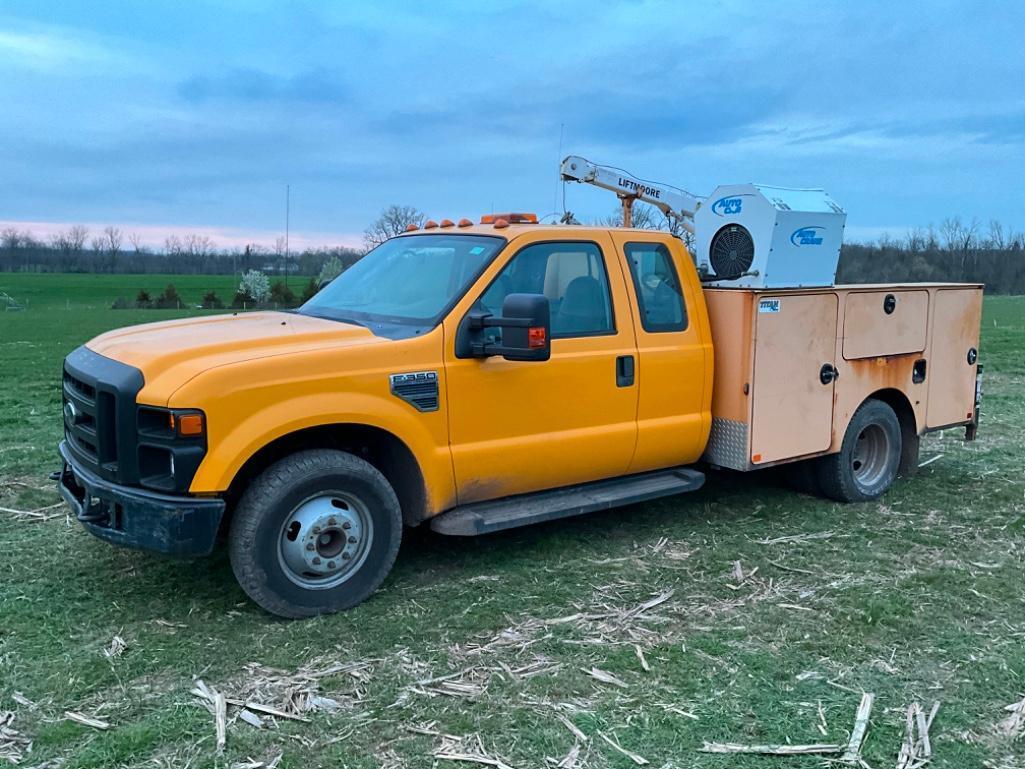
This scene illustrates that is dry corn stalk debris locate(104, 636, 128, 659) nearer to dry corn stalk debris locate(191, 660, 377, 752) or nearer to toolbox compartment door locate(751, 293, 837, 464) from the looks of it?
dry corn stalk debris locate(191, 660, 377, 752)

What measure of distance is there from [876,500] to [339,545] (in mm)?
4321

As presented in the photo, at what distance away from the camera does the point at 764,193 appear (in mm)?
6133

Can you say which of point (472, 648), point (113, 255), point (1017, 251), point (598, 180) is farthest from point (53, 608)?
point (113, 255)

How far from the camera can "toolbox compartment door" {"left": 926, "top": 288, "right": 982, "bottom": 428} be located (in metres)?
7.19

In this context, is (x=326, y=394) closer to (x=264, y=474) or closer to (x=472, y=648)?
(x=264, y=474)

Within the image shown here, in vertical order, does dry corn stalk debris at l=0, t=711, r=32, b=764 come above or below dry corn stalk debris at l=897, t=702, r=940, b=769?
below

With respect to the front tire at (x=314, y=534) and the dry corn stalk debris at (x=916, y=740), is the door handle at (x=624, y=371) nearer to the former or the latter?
the front tire at (x=314, y=534)

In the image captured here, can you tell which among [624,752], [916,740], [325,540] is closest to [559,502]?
[325,540]

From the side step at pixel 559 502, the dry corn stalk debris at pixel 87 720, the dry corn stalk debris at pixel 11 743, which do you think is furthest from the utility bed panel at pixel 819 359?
the dry corn stalk debris at pixel 11 743

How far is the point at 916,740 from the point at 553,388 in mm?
2541

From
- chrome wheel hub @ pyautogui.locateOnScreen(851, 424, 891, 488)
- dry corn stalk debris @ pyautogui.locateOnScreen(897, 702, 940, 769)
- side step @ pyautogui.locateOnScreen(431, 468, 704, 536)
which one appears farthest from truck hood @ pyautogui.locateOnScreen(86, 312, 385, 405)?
chrome wheel hub @ pyautogui.locateOnScreen(851, 424, 891, 488)

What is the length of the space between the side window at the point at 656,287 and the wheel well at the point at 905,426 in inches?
79.7

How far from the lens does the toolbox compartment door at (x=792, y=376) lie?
5980mm

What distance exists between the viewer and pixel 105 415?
438 centimetres
